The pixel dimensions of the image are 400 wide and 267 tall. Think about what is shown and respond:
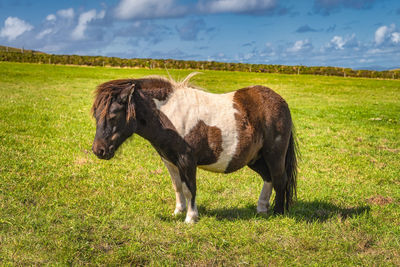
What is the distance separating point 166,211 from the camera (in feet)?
19.9

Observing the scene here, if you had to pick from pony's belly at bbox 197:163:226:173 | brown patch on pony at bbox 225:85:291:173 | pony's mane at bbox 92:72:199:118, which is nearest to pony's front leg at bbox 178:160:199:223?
pony's belly at bbox 197:163:226:173

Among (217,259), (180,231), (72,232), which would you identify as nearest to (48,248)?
(72,232)

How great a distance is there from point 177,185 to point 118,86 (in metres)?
1.91

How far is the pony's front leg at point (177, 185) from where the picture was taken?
5.58m

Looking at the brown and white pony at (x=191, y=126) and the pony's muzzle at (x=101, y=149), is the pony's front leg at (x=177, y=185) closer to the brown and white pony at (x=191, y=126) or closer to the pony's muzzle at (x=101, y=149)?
the brown and white pony at (x=191, y=126)

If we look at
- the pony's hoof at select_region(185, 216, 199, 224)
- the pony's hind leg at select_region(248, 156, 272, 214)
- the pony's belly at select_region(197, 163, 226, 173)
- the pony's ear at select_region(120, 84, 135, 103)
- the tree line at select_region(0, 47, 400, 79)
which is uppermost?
the tree line at select_region(0, 47, 400, 79)

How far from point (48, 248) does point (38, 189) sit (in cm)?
256

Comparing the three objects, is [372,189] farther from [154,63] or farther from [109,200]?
[154,63]

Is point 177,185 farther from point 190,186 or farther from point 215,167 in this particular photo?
point 215,167

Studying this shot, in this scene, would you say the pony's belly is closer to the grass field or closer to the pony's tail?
the grass field

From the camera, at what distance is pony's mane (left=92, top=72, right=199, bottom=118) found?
4.66 metres

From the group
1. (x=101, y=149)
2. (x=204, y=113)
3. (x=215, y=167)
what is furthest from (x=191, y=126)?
(x=101, y=149)

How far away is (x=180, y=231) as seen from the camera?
5.09m

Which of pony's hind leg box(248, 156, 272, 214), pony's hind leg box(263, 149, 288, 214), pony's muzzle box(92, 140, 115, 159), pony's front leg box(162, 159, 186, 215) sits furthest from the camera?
pony's hind leg box(248, 156, 272, 214)
